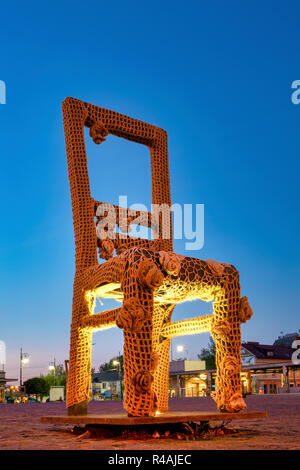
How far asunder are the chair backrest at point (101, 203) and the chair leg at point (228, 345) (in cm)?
160

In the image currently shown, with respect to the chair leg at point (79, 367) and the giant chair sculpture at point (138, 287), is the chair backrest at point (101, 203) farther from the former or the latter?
the chair leg at point (79, 367)

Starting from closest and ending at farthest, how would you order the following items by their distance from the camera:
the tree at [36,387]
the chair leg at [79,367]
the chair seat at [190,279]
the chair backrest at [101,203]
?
the chair seat at [190,279]
the chair leg at [79,367]
the chair backrest at [101,203]
the tree at [36,387]

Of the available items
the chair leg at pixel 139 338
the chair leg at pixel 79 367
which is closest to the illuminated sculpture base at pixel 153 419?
the chair leg at pixel 139 338

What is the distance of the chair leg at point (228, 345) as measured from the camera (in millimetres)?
6215

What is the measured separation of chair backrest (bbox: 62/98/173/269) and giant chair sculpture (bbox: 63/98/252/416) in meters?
0.01

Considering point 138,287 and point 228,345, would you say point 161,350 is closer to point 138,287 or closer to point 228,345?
point 228,345

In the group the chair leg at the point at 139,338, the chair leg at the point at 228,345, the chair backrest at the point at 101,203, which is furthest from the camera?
the chair backrest at the point at 101,203

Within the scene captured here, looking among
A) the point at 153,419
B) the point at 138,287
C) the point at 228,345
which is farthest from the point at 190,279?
the point at 153,419

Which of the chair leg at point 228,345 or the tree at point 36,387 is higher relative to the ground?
the chair leg at point 228,345

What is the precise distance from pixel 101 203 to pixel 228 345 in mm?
2701

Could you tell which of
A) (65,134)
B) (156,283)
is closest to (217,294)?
(156,283)

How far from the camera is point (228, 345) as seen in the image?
20.7ft

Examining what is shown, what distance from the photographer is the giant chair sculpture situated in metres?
5.58
